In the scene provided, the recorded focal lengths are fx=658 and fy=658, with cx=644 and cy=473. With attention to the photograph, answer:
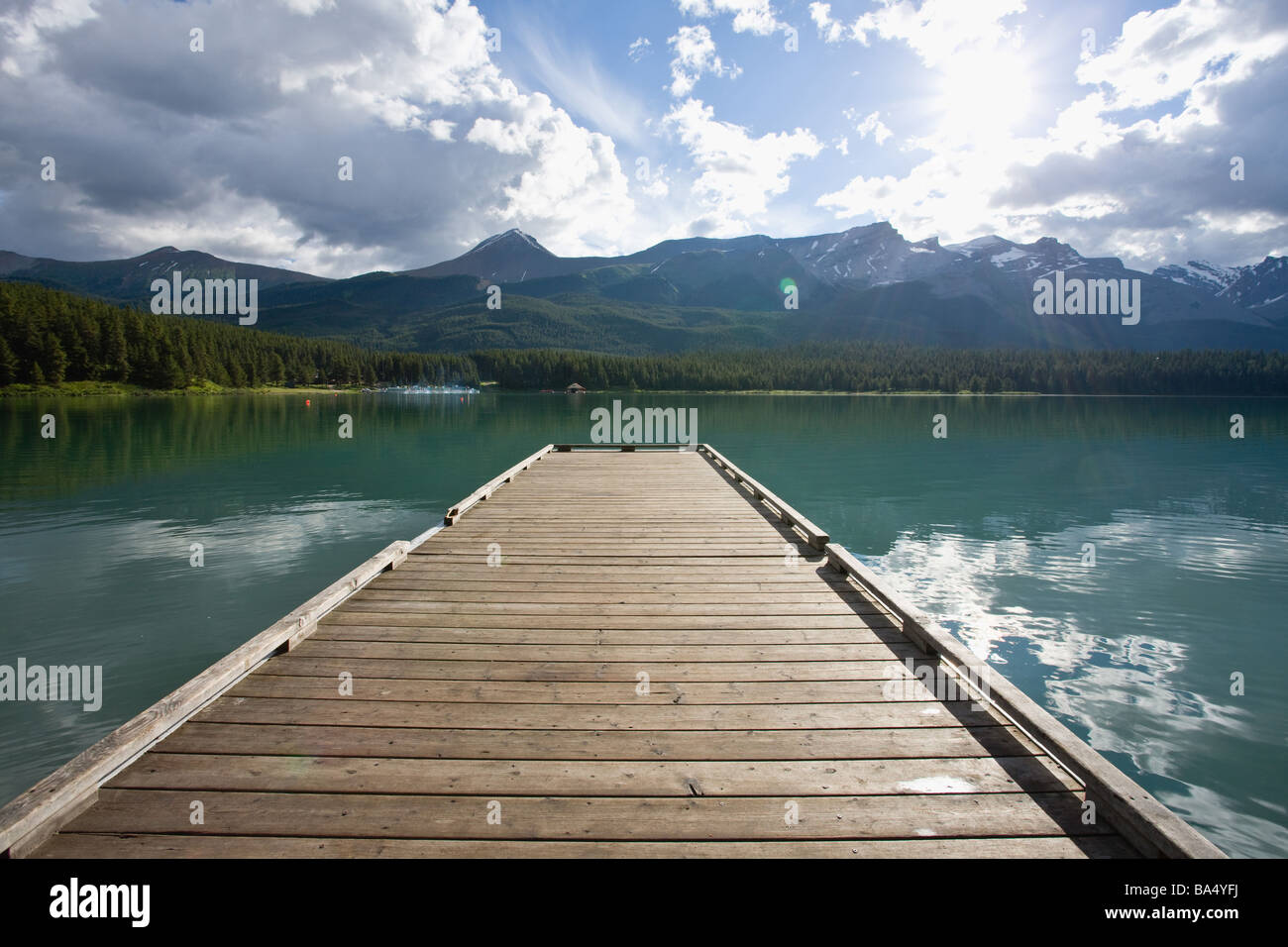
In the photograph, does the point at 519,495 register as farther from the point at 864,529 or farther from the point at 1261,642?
the point at 1261,642

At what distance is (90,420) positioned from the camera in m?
45.3

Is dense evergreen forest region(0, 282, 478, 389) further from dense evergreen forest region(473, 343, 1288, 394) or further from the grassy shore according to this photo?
dense evergreen forest region(473, 343, 1288, 394)

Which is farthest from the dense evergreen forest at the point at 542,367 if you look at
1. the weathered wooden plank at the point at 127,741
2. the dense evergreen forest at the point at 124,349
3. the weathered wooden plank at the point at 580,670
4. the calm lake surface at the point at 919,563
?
the weathered wooden plank at the point at 580,670

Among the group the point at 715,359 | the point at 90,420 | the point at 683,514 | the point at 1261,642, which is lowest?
the point at 1261,642

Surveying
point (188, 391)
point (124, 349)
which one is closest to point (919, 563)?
point (188, 391)

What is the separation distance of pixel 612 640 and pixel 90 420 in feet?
180

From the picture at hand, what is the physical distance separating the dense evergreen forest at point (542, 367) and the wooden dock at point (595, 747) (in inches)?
4237

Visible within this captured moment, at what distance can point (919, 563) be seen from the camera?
1358cm

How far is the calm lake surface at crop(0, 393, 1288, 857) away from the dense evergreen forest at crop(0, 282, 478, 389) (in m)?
68.6

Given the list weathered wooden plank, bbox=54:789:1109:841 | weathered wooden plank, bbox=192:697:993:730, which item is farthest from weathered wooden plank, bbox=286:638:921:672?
weathered wooden plank, bbox=54:789:1109:841

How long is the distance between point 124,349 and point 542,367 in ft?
250

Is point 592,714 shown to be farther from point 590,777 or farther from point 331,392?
point 331,392
